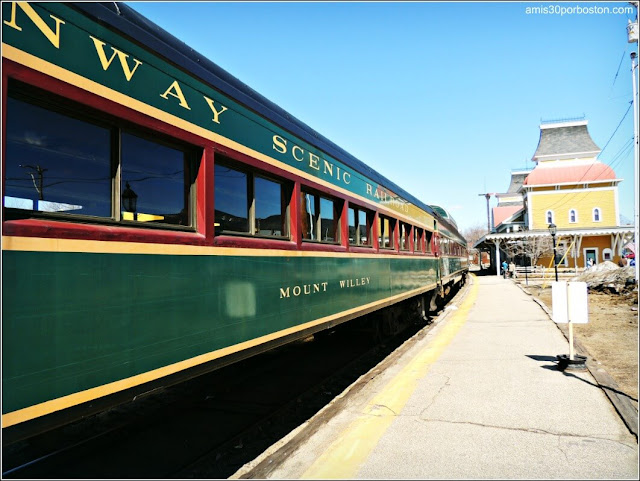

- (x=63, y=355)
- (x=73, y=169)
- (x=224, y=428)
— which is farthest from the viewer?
(x=224, y=428)

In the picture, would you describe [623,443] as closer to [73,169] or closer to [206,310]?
[206,310]

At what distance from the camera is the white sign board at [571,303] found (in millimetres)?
5746

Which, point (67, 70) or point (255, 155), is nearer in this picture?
point (67, 70)

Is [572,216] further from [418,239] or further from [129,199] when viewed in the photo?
[129,199]

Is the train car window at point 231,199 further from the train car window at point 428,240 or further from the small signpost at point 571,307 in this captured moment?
the train car window at point 428,240

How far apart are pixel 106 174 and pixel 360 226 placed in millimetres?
3958

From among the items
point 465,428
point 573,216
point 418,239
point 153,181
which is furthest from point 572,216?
point 153,181

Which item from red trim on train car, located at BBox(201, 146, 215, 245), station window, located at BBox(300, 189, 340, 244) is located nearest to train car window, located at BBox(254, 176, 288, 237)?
station window, located at BBox(300, 189, 340, 244)

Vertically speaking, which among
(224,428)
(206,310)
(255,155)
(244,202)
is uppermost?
(255,155)

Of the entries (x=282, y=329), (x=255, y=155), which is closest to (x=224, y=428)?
(x=282, y=329)

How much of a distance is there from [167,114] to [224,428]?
3.11 meters

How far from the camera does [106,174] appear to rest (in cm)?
233

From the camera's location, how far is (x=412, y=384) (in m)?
5.21

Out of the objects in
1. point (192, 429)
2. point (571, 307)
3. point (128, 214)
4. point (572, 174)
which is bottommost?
point (192, 429)
